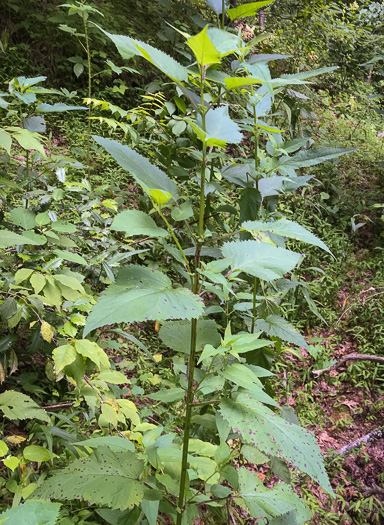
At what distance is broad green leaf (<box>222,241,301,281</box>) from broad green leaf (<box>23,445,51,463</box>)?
987mm

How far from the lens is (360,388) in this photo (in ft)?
9.16

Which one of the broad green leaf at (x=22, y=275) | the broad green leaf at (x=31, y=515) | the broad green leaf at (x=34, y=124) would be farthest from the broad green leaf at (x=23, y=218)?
the broad green leaf at (x=31, y=515)

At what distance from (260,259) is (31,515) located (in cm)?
53

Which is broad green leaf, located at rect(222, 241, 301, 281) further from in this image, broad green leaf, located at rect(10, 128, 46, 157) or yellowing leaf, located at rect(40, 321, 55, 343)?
broad green leaf, located at rect(10, 128, 46, 157)

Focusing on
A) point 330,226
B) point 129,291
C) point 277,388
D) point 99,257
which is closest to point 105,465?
point 129,291

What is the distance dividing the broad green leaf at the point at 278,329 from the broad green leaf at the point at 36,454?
86cm

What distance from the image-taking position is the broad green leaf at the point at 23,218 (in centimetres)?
140

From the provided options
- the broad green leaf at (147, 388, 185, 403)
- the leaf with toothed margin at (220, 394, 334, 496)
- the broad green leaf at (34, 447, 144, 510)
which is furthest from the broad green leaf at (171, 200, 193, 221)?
the broad green leaf at (34, 447, 144, 510)

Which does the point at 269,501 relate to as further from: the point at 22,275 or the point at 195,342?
the point at 22,275

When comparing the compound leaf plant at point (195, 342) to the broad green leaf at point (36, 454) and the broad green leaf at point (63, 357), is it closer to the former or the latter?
the broad green leaf at point (63, 357)

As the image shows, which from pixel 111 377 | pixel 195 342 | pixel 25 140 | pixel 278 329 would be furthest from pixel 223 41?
pixel 111 377

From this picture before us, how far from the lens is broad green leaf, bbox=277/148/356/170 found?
3.77 feet

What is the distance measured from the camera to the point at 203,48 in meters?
0.59

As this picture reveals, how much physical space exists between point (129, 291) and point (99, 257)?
3.97ft
